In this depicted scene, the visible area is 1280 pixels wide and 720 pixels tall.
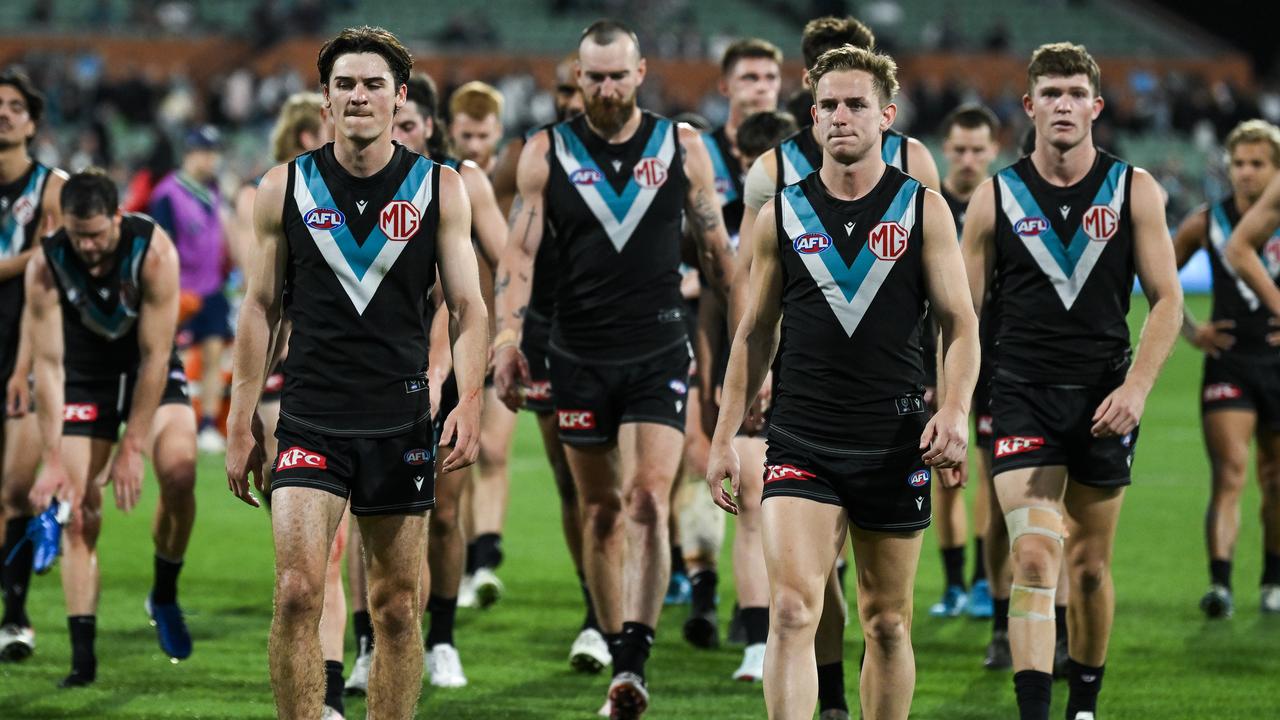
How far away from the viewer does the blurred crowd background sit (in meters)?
34.1

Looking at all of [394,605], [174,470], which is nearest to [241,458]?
[394,605]

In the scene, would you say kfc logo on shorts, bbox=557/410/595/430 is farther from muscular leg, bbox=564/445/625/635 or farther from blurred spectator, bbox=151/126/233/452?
blurred spectator, bbox=151/126/233/452

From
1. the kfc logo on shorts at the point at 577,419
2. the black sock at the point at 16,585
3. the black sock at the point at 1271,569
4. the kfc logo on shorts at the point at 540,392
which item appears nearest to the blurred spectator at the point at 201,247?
the black sock at the point at 16,585

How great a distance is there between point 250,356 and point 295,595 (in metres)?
0.83

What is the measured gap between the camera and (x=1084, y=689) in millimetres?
7027

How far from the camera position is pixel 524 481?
51.4 ft

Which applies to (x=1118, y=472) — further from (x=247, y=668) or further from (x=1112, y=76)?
(x=1112, y=76)

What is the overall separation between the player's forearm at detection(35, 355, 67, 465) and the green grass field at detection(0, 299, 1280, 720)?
1119mm

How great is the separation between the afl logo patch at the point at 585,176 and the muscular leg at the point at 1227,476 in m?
4.30

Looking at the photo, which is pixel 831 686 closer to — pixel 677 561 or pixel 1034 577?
pixel 1034 577

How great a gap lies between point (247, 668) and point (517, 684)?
1.36 m

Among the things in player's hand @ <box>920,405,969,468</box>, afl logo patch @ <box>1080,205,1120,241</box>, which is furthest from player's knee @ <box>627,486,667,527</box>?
afl logo patch @ <box>1080,205,1120,241</box>

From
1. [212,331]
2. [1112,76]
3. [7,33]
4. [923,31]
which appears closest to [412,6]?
[7,33]

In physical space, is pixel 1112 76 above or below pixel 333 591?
above
